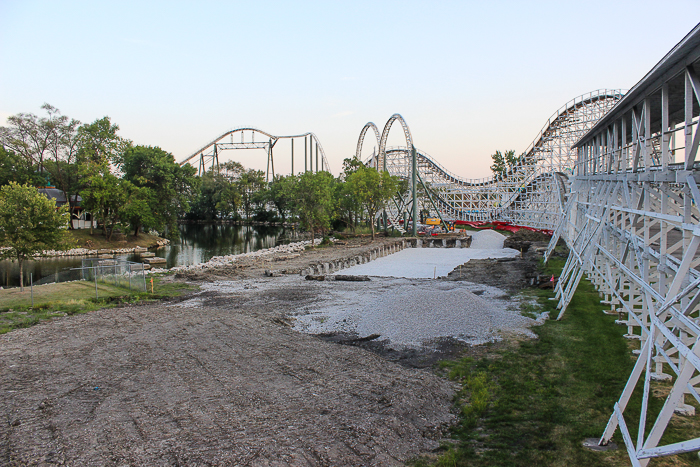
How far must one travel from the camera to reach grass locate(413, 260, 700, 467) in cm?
653

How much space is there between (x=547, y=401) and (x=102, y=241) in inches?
2052

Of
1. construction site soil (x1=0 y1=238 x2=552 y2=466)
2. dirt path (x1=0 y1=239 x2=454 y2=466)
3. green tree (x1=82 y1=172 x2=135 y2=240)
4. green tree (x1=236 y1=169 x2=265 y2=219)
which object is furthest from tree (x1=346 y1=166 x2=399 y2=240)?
green tree (x1=236 y1=169 x2=265 y2=219)

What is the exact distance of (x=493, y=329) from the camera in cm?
1376

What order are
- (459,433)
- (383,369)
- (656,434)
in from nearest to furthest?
(656,434) → (459,433) → (383,369)

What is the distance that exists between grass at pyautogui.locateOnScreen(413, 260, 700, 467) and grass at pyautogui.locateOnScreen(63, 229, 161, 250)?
1824 inches

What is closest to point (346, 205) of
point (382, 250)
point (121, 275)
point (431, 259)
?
point (382, 250)

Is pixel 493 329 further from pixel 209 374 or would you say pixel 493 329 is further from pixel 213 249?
pixel 213 249

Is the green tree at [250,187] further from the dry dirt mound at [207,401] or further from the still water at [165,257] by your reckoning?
the dry dirt mound at [207,401]

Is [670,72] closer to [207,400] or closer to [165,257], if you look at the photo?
[207,400]

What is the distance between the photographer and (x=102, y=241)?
49.1 m

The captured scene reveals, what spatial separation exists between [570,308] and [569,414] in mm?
8790

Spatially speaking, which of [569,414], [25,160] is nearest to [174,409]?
[569,414]

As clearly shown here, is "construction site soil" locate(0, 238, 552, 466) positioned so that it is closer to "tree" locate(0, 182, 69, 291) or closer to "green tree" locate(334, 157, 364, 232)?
"tree" locate(0, 182, 69, 291)

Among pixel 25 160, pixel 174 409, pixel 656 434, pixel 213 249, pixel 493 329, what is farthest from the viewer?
pixel 25 160
